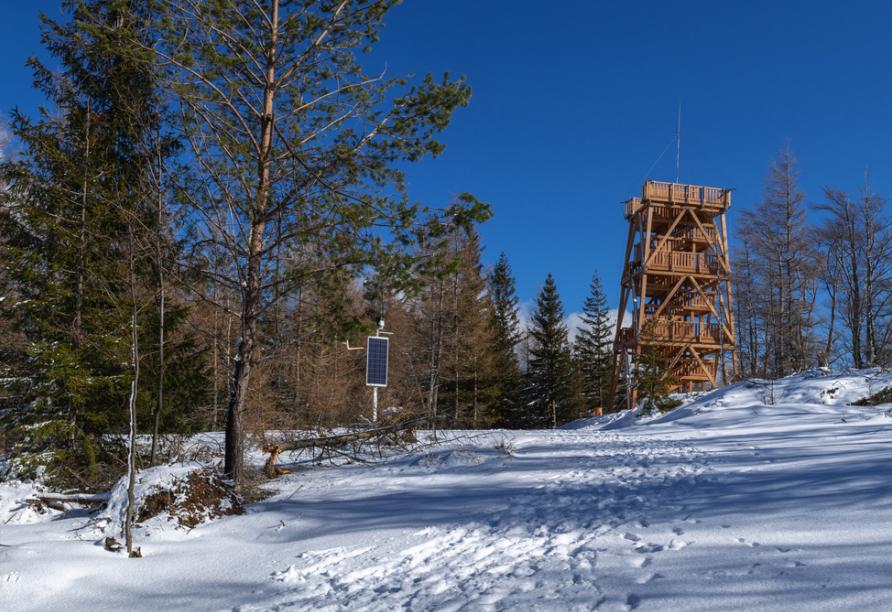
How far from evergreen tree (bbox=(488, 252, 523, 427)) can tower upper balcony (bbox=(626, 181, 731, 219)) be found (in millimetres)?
9130

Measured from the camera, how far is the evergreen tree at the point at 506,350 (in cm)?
2984

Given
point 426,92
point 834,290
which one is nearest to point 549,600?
point 426,92

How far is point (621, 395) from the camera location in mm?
27797

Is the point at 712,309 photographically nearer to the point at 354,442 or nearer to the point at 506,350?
the point at 506,350

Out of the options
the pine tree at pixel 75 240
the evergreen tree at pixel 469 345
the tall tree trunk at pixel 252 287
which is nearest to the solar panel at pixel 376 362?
the pine tree at pixel 75 240

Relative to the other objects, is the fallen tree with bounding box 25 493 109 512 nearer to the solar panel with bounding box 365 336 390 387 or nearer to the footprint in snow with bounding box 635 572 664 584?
the footprint in snow with bounding box 635 572 664 584

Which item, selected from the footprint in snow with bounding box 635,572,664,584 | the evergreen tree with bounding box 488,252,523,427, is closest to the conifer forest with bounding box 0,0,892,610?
the footprint in snow with bounding box 635,572,664,584

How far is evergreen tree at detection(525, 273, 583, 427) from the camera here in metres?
31.9

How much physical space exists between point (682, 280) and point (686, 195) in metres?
3.87

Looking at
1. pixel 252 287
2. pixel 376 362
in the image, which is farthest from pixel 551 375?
pixel 252 287

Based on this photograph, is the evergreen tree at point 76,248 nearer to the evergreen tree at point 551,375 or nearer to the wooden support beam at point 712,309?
the wooden support beam at point 712,309

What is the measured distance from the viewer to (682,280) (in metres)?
25.3

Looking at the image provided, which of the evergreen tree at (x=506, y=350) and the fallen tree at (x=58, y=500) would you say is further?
the evergreen tree at (x=506, y=350)

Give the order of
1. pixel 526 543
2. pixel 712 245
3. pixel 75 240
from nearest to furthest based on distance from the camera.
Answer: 1. pixel 526 543
2. pixel 75 240
3. pixel 712 245
